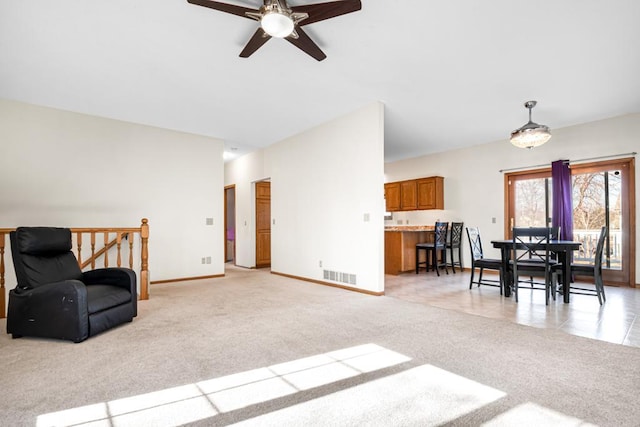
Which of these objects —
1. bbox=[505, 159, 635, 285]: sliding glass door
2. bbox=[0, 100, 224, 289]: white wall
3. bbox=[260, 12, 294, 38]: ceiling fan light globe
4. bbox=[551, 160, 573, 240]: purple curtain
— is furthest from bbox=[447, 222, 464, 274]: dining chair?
bbox=[260, 12, 294, 38]: ceiling fan light globe

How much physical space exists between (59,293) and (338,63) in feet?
11.4

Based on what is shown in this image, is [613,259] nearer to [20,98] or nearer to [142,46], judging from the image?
[142,46]

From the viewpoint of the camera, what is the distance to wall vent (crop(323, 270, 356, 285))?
494 cm

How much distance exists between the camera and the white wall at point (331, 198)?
4.64 m

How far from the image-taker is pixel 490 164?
674cm

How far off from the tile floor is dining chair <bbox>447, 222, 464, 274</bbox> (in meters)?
1.40

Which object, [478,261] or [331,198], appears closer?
[478,261]

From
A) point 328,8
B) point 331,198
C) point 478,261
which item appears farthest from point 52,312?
point 478,261

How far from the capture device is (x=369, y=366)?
7.32 ft

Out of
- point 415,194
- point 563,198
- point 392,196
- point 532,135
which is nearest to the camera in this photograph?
point 532,135

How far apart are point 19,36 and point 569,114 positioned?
708cm

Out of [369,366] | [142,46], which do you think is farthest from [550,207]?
[142,46]

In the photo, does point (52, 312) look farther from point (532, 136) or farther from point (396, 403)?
point (532, 136)

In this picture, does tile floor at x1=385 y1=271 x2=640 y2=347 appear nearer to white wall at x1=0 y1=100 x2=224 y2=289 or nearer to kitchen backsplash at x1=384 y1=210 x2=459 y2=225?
kitchen backsplash at x1=384 y1=210 x2=459 y2=225
